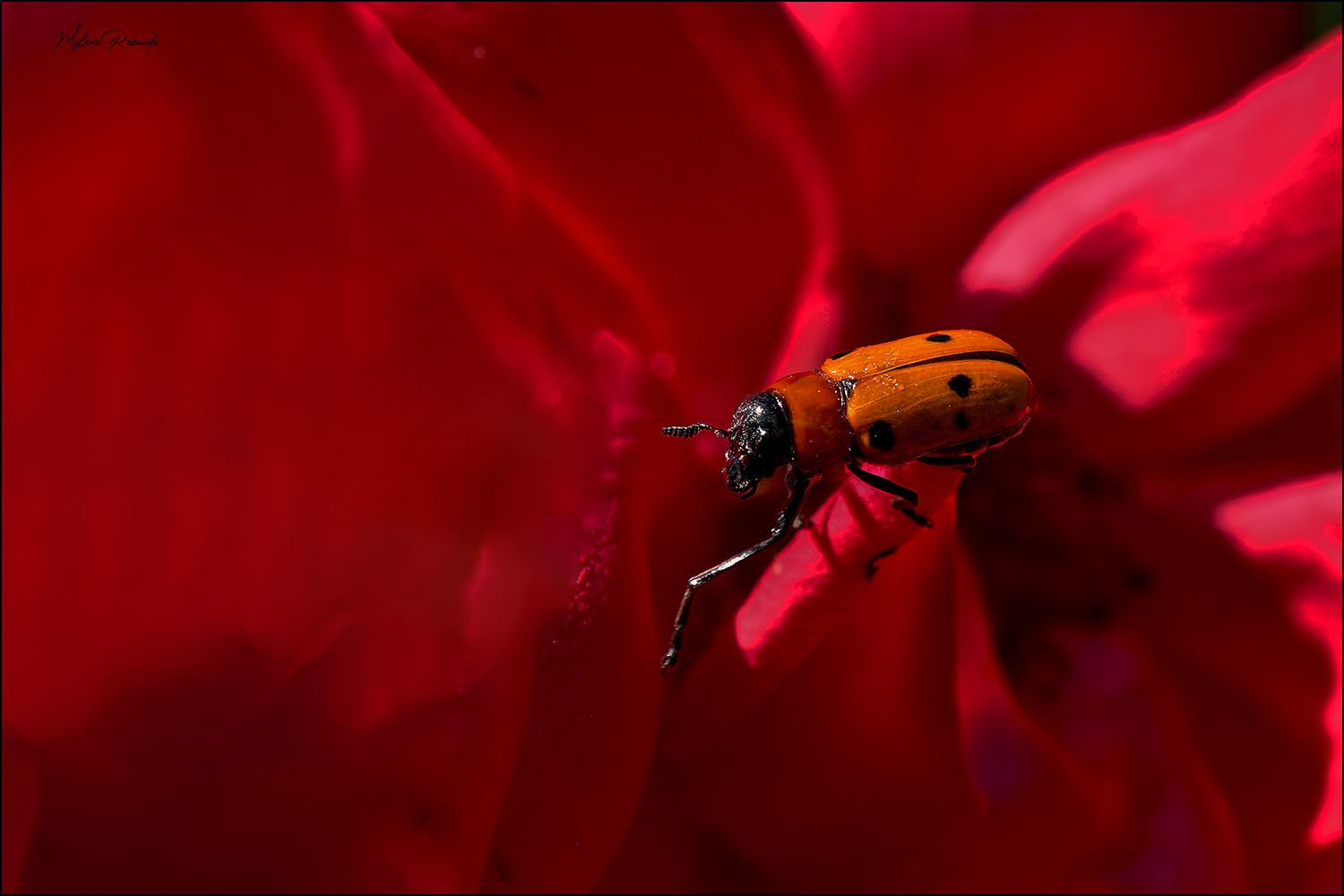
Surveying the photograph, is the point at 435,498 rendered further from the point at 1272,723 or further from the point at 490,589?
the point at 1272,723

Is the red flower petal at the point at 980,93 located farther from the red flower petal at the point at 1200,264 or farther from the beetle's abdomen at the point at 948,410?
the beetle's abdomen at the point at 948,410

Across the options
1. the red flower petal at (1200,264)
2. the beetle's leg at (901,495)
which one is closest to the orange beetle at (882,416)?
the beetle's leg at (901,495)

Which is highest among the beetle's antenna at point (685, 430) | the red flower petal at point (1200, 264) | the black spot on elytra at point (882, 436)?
the beetle's antenna at point (685, 430)

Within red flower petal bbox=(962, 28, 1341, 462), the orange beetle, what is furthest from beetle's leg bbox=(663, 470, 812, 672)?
red flower petal bbox=(962, 28, 1341, 462)

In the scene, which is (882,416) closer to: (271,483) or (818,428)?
(818,428)

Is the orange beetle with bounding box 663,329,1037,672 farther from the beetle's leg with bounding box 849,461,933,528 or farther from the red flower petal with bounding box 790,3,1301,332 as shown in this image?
the red flower petal with bounding box 790,3,1301,332

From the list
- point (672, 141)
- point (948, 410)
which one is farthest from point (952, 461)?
point (672, 141)
